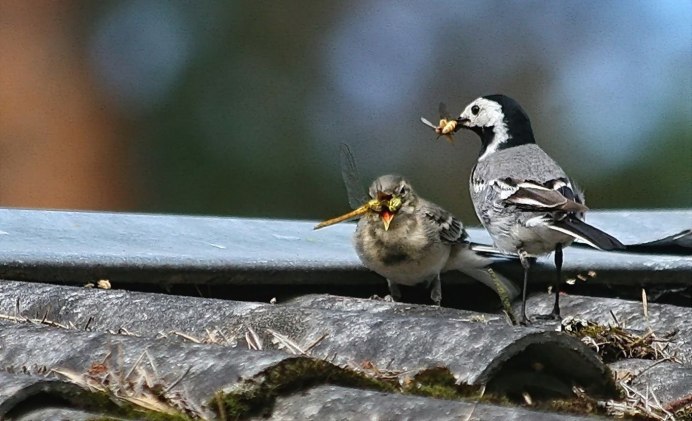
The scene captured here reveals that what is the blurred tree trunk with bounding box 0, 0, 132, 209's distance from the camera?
15500 mm

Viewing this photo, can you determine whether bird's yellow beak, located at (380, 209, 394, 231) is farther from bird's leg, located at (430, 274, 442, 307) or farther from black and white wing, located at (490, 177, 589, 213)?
black and white wing, located at (490, 177, 589, 213)

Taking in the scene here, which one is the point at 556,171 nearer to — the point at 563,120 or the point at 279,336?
the point at 279,336

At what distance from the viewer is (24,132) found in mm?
15570

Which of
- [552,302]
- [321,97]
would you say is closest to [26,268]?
[552,302]

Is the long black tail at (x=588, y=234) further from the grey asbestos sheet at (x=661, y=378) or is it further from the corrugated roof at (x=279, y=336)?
the grey asbestos sheet at (x=661, y=378)

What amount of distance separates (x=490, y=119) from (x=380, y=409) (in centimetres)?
492

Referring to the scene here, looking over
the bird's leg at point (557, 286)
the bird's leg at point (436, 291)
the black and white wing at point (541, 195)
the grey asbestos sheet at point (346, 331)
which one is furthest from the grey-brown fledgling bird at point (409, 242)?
the grey asbestos sheet at point (346, 331)

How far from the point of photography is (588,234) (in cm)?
586

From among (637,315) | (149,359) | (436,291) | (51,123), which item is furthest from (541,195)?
(51,123)

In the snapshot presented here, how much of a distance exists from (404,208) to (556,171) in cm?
74

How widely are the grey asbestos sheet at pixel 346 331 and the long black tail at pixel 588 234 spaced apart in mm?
1203

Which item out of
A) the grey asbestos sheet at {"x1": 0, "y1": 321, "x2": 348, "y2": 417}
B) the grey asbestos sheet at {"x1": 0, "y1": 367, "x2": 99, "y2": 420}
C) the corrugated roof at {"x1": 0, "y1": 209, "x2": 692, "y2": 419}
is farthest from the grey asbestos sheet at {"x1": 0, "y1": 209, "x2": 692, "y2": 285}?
the grey asbestos sheet at {"x1": 0, "y1": 367, "x2": 99, "y2": 420}

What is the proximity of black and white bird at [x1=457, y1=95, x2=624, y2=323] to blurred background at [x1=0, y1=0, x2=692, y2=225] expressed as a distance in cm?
675

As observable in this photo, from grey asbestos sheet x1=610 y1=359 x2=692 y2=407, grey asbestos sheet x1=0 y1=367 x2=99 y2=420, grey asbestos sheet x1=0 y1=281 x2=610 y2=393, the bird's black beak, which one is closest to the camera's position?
grey asbestos sheet x1=0 y1=367 x2=99 y2=420
